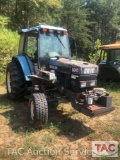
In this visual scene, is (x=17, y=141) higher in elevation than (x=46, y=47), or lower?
lower

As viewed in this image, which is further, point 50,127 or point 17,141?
point 50,127

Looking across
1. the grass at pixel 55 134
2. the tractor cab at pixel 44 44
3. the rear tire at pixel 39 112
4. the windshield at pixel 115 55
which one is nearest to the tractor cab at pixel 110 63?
the windshield at pixel 115 55

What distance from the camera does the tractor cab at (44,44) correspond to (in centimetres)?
555

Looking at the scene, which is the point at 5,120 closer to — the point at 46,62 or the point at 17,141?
the point at 17,141

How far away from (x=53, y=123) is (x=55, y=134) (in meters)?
0.54

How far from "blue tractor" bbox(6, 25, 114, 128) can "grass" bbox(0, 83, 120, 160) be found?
0.37 meters

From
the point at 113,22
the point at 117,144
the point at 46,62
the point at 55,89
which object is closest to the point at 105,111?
the point at 117,144

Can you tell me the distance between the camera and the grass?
363 cm

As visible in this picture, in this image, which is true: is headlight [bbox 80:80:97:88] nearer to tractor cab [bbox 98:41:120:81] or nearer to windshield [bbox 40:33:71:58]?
windshield [bbox 40:33:71:58]

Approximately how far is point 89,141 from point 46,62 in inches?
93.6

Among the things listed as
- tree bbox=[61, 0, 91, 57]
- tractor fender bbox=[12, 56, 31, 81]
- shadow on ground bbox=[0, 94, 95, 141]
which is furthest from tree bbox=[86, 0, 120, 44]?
shadow on ground bbox=[0, 94, 95, 141]

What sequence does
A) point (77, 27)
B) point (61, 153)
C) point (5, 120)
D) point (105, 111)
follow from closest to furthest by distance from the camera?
point (61, 153) → point (105, 111) → point (5, 120) → point (77, 27)

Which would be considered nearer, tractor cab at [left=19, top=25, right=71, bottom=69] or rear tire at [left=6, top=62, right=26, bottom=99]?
tractor cab at [left=19, top=25, right=71, bottom=69]

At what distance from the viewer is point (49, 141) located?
403 centimetres
